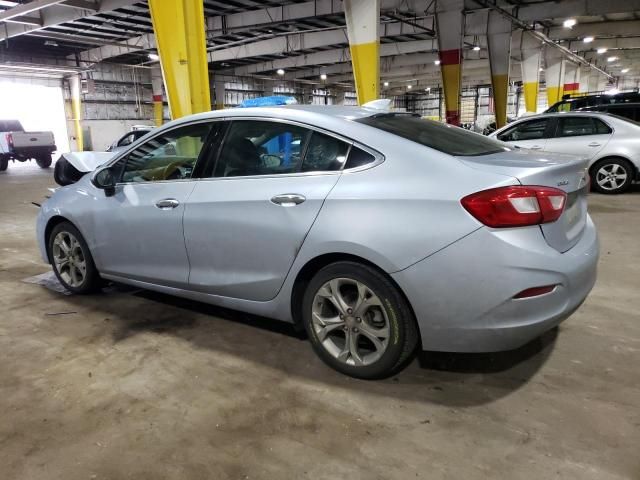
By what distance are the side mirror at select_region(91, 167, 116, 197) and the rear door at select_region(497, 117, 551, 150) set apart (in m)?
7.02

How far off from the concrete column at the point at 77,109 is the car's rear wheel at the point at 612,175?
2449cm

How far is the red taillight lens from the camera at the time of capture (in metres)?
2.02

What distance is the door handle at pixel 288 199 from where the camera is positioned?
2457 mm

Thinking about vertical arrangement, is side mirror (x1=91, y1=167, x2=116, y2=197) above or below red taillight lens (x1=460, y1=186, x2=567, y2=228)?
above

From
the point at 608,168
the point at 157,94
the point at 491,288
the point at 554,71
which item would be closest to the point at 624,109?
the point at 608,168

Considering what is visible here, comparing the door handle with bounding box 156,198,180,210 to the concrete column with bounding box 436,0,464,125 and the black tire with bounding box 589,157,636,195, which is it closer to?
the black tire with bounding box 589,157,636,195

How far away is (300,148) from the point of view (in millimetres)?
2574

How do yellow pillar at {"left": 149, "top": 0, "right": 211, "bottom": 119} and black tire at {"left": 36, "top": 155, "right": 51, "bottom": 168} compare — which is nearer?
yellow pillar at {"left": 149, "top": 0, "right": 211, "bottom": 119}

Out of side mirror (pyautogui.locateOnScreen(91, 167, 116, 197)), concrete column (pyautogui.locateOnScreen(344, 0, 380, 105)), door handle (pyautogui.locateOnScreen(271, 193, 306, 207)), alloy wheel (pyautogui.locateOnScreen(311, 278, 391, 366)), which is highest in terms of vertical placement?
concrete column (pyautogui.locateOnScreen(344, 0, 380, 105))

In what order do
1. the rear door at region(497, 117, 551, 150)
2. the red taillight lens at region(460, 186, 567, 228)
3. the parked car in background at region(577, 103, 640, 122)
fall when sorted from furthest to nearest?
the parked car in background at region(577, 103, 640, 122) < the rear door at region(497, 117, 551, 150) < the red taillight lens at region(460, 186, 567, 228)

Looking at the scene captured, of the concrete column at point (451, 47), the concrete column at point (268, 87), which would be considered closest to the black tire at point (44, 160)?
the concrete column at point (451, 47)

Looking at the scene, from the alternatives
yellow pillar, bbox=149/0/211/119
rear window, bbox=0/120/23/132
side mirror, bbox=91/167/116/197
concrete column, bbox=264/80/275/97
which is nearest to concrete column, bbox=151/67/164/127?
rear window, bbox=0/120/23/132

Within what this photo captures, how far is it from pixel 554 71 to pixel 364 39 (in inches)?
810

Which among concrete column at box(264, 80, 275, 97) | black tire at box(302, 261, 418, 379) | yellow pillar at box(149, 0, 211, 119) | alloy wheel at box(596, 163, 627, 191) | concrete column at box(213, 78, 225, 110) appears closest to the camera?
black tire at box(302, 261, 418, 379)
